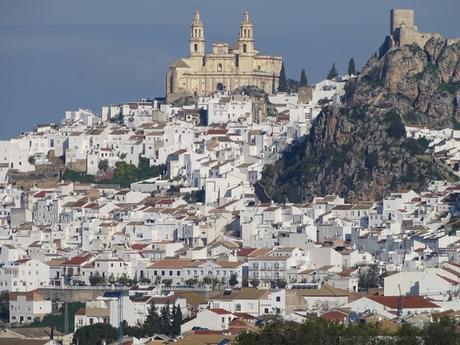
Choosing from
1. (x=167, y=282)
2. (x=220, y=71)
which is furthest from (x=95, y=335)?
(x=220, y=71)

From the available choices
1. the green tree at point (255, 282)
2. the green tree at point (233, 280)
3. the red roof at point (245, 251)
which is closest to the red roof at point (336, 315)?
the green tree at point (255, 282)

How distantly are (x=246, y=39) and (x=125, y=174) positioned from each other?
54.4ft

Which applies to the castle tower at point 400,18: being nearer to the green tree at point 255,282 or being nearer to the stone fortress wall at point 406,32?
the stone fortress wall at point 406,32

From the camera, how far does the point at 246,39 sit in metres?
130

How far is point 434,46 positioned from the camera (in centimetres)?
11562

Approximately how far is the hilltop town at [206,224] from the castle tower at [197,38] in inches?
4.5

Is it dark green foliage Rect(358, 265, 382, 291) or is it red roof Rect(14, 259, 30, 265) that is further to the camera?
red roof Rect(14, 259, 30, 265)

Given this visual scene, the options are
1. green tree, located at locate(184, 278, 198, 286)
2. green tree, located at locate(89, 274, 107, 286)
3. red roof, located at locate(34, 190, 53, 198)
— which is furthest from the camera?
red roof, located at locate(34, 190, 53, 198)

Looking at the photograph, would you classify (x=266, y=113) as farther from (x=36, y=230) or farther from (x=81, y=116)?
(x=36, y=230)

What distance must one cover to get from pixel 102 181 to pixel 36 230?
44.2 feet

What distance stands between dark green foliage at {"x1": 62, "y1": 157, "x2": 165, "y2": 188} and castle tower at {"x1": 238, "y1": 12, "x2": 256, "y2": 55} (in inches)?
574

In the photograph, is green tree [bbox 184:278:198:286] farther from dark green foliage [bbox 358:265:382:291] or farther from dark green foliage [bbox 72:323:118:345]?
dark green foliage [bbox 72:323:118:345]

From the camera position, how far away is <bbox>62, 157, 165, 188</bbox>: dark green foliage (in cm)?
11544

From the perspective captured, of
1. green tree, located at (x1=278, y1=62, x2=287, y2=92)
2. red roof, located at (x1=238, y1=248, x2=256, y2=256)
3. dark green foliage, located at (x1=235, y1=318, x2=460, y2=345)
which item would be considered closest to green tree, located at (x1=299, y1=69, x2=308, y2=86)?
green tree, located at (x1=278, y1=62, x2=287, y2=92)
